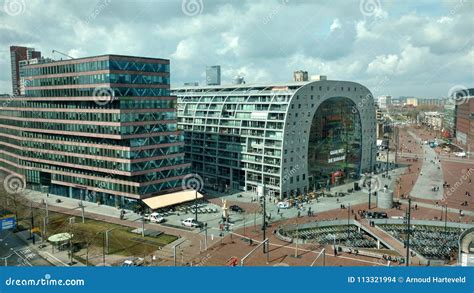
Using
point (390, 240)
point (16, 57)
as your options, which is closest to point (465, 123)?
point (390, 240)

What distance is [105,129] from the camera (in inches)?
2598

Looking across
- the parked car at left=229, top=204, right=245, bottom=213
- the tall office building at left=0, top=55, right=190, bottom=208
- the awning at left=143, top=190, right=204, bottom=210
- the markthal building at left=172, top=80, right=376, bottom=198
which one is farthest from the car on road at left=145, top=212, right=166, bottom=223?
the markthal building at left=172, top=80, right=376, bottom=198

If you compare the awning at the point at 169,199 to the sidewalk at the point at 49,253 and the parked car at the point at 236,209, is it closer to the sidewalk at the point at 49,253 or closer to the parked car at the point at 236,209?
the parked car at the point at 236,209

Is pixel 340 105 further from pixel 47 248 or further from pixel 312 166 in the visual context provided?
pixel 47 248

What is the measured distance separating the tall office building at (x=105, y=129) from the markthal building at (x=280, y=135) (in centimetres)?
1560

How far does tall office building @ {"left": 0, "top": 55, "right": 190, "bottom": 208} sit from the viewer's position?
64.4m

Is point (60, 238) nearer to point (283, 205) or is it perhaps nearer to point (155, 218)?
point (155, 218)

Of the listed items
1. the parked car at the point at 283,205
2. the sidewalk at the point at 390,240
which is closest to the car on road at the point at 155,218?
the parked car at the point at 283,205

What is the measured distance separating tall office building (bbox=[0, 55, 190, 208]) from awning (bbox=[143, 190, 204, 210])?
1582 millimetres

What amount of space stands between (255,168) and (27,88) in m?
50.4

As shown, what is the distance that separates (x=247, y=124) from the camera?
81000mm

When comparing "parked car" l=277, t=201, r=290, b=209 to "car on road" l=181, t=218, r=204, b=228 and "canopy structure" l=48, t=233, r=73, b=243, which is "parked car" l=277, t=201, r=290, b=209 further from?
"canopy structure" l=48, t=233, r=73, b=243

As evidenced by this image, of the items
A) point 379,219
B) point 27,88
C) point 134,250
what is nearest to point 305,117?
point 379,219

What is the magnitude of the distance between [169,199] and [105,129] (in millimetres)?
16262
